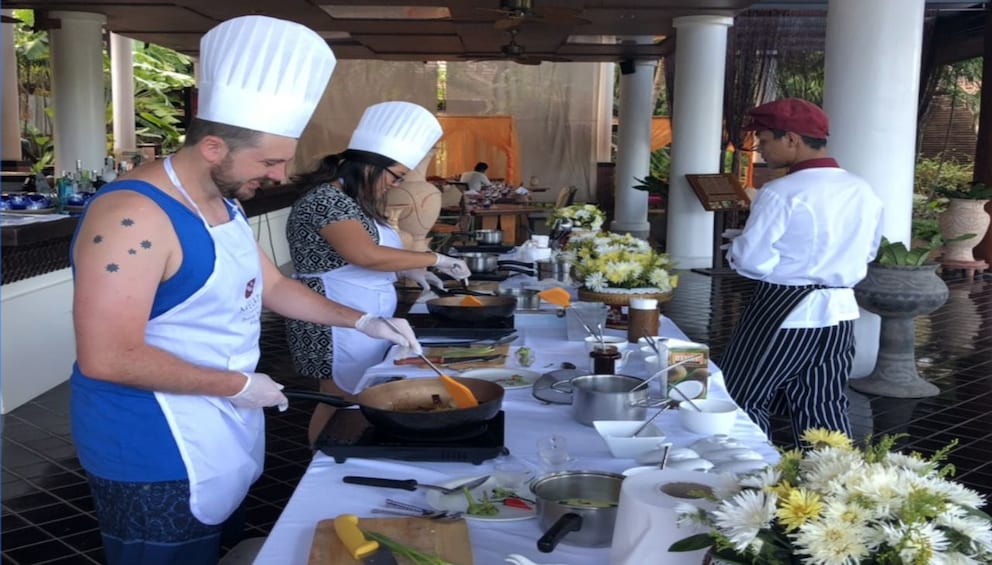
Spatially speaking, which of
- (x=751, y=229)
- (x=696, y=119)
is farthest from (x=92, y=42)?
(x=751, y=229)

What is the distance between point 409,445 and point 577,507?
19.3 inches

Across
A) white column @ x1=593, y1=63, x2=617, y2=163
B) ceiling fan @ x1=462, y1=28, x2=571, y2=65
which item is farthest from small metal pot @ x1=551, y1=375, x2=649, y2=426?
white column @ x1=593, y1=63, x2=617, y2=163

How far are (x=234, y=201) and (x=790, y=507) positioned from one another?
1.34 meters

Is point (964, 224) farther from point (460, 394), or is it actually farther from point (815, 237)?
point (460, 394)

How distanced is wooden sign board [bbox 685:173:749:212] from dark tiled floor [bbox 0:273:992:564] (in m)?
2.83

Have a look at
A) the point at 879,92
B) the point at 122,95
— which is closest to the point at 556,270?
the point at 879,92

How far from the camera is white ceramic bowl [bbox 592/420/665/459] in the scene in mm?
1854

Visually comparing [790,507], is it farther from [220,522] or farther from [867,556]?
[220,522]

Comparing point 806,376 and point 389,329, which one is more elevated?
point 389,329

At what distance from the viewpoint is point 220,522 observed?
1.86m

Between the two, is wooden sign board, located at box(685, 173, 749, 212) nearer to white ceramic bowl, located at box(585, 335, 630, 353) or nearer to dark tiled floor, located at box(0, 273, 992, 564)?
dark tiled floor, located at box(0, 273, 992, 564)

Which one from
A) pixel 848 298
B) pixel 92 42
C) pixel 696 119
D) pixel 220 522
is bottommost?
pixel 220 522

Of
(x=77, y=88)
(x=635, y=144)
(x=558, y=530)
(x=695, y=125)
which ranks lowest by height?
(x=558, y=530)

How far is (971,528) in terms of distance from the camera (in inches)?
39.2
